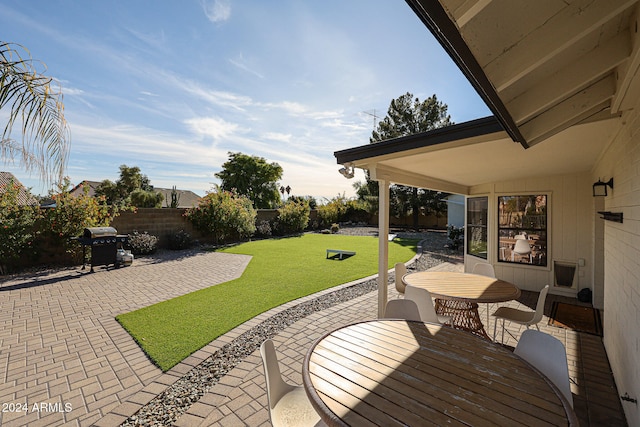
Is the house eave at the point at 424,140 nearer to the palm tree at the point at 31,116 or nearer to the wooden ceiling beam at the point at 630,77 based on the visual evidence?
the wooden ceiling beam at the point at 630,77

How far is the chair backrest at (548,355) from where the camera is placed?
1764mm

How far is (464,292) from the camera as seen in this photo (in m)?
3.35

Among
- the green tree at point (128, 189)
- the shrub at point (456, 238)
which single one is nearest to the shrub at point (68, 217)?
the shrub at point (456, 238)

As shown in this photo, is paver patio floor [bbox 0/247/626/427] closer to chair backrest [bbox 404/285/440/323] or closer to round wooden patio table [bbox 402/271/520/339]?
round wooden patio table [bbox 402/271/520/339]

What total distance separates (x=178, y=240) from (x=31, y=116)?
11.2 m

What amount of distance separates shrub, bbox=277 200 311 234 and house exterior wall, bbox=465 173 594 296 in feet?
40.7

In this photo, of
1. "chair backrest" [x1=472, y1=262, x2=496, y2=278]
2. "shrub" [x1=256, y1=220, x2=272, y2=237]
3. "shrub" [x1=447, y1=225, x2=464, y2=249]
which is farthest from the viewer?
"shrub" [x1=256, y1=220, x2=272, y2=237]

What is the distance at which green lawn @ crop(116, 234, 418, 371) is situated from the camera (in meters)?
3.57

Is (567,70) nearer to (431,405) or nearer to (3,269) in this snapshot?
(431,405)

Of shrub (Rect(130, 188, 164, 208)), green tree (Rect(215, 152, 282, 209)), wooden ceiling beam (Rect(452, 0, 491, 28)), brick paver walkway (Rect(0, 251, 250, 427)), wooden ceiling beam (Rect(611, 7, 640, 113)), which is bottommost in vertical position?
brick paver walkway (Rect(0, 251, 250, 427))

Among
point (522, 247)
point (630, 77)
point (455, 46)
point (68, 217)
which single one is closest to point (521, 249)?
point (522, 247)

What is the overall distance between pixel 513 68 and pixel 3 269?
11.2 m

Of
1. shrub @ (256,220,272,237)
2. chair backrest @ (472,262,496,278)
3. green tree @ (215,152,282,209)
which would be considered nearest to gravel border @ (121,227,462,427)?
chair backrest @ (472,262,496,278)

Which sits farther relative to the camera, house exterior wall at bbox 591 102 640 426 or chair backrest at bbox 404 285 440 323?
chair backrest at bbox 404 285 440 323
